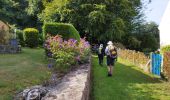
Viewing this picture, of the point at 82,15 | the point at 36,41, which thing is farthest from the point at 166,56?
the point at 82,15

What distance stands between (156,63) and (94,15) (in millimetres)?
25185

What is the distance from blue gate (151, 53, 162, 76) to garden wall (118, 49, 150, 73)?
117cm

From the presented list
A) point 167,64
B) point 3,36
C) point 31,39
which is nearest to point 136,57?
point 3,36

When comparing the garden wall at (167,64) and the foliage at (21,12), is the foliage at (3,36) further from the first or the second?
the foliage at (21,12)

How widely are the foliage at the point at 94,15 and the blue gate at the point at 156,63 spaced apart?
2424 cm

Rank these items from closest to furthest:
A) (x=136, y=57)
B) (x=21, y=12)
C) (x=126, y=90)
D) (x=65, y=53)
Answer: (x=126, y=90) → (x=65, y=53) → (x=136, y=57) → (x=21, y=12)

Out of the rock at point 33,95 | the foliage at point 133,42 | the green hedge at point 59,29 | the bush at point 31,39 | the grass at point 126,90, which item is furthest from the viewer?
the foliage at point 133,42

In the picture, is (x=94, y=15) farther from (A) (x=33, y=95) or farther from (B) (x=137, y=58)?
(A) (x=33, y=95)

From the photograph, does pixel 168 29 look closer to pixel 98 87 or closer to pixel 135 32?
pixel 98 87

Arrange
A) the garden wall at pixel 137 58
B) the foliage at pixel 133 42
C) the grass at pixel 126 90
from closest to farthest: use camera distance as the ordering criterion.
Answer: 1. the grass at pixel 126 90
2. the garden wall at pixel 137 58
3. the foliage at pixel 133 42

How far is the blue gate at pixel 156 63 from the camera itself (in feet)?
58.4

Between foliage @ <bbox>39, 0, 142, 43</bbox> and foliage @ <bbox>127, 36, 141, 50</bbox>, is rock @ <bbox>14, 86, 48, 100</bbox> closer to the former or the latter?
foliage @ <bbox>39, 0, 142, 43</bbox>

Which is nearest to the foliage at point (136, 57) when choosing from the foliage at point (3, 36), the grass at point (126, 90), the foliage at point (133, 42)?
the grass at point (126, 90)

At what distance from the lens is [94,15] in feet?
140
